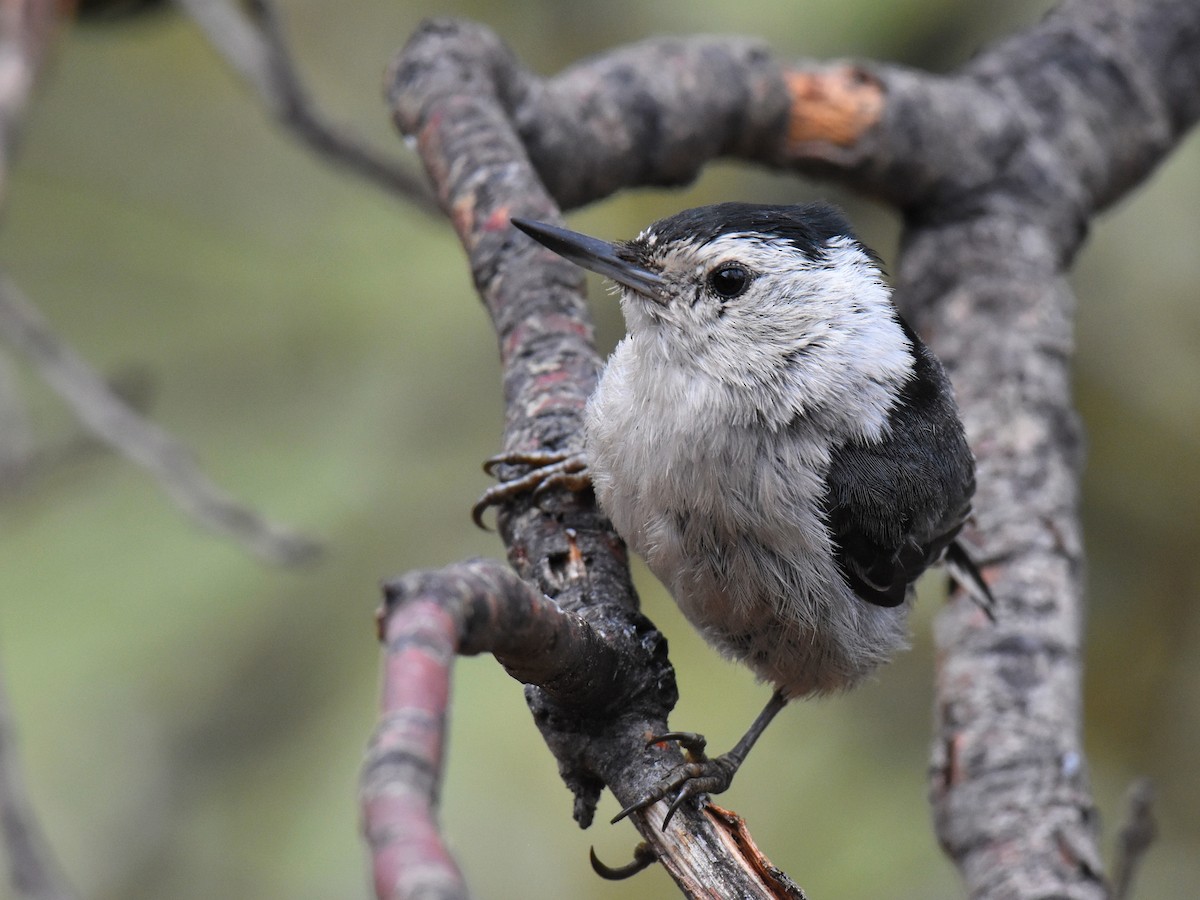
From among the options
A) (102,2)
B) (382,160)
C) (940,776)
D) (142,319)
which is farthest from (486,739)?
(102,2)

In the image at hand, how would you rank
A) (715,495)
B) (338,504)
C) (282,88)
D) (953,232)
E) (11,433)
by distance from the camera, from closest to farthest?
(715,495)
(282,88)
(11,433)
(953,232)
(338,504)

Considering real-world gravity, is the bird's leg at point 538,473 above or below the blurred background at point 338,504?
below

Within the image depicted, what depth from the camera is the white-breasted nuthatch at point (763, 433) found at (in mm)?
1756

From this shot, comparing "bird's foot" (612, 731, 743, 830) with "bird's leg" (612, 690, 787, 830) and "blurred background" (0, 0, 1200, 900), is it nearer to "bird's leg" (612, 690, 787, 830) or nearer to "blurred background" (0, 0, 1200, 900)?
"bird's leg" (612, 690, 787, 830)

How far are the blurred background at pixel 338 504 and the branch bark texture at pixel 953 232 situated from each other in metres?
0.45

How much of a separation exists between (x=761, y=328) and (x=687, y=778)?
2.34 ft

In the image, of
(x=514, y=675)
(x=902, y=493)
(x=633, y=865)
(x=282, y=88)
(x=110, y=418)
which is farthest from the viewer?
(x=282, y=88)

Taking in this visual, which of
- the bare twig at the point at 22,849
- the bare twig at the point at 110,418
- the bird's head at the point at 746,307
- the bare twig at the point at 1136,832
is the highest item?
the bare twig at the point at 110,418

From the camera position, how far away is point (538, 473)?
1764 mm

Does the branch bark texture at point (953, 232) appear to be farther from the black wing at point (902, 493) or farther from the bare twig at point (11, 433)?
the bare twig at point (11, 433)

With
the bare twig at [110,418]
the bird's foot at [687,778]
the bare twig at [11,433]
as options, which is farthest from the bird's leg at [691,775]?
the bare twig at [11,433]

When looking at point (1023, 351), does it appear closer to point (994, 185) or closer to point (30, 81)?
point (994, 185)

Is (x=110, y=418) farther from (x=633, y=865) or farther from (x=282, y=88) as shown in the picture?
(x=633, y=865)

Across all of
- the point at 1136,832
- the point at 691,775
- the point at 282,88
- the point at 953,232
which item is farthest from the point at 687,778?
the point at 953,232
